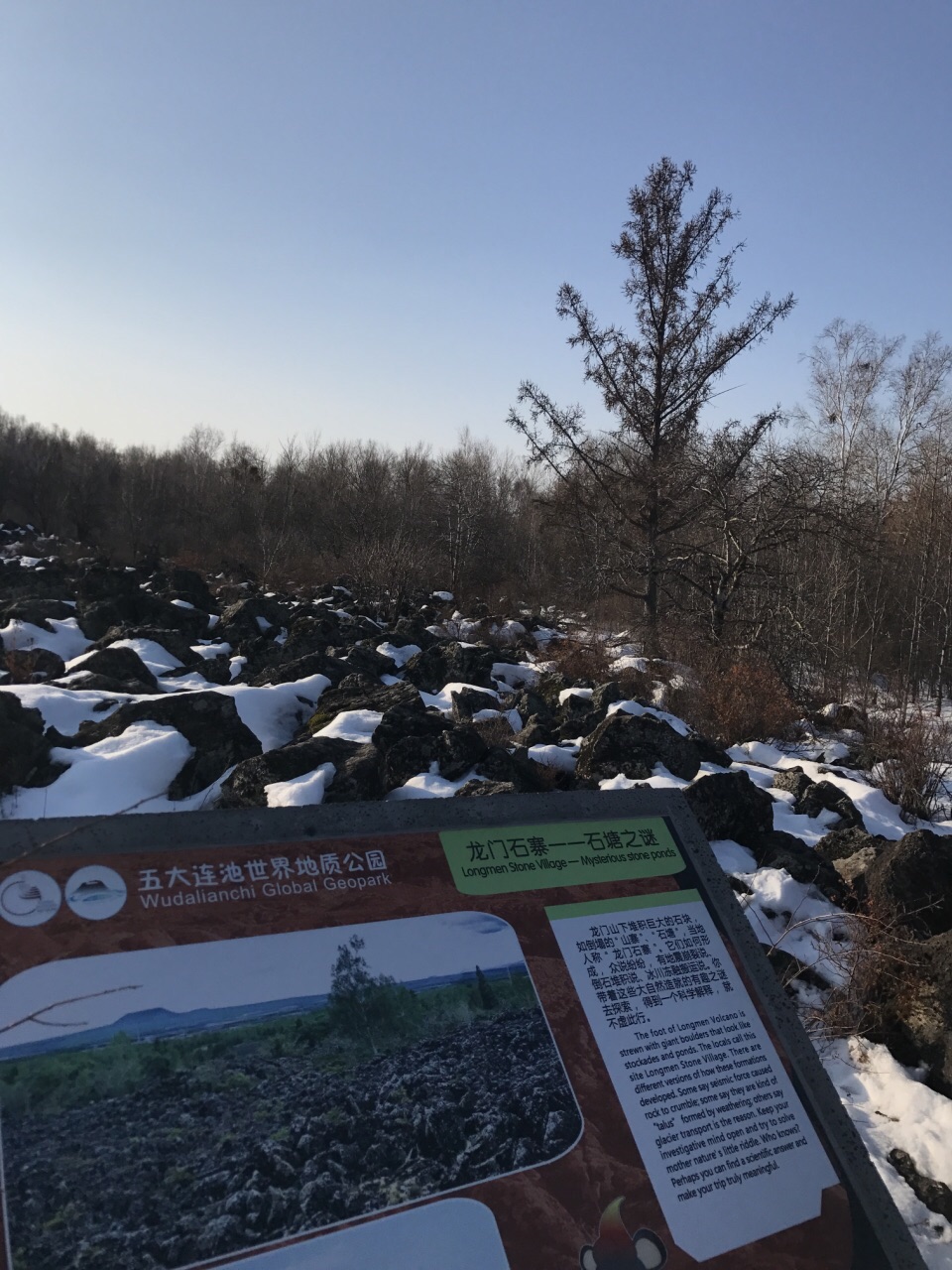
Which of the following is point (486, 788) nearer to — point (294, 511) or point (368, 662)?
point (368, 662)

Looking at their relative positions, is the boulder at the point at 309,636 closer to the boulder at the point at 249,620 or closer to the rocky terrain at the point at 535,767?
the rocky terrain at the point at 535,767

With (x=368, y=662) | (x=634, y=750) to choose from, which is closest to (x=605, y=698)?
(x=634, y=750)

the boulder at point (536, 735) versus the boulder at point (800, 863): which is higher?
the boulder at point (800, 863)

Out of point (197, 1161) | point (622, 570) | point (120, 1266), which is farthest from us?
point (622, 570)

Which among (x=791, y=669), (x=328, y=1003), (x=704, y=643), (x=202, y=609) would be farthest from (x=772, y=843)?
(x=202, y=609)

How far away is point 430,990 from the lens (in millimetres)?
2086

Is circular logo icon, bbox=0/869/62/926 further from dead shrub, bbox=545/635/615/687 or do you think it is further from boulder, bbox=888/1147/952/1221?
dead shrub, bbox=545/635/615/687

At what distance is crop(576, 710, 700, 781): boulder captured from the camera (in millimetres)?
7477

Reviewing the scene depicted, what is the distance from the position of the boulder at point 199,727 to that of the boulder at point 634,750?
3001mm

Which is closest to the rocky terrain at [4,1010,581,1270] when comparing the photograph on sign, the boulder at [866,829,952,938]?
the photograph on sign

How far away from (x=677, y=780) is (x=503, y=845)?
505 centimetres

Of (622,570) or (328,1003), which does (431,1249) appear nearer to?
(328,1003)

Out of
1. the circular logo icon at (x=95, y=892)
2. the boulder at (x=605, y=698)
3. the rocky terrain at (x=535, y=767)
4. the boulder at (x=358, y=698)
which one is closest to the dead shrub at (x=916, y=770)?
the rocky terrain at (x=535, y=767)

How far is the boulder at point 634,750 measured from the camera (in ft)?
24.5
